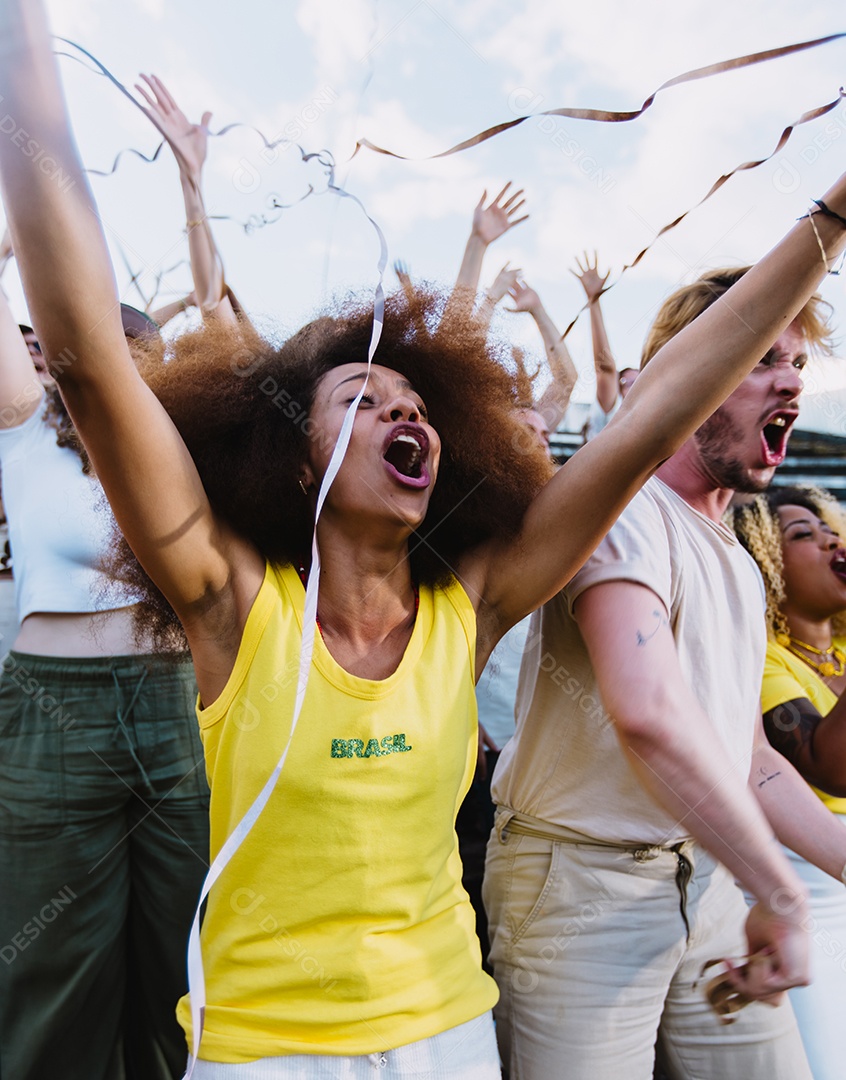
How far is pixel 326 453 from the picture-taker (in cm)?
172

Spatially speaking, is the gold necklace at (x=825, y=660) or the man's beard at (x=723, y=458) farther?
the gold necklace at (x=825, y=660)

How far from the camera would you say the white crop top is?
7.74ft

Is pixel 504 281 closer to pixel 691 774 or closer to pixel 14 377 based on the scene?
pixel 14 377

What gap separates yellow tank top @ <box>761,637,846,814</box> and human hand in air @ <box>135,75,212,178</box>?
2248 millimetres

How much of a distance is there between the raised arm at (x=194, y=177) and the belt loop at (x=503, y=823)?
55.8 inches

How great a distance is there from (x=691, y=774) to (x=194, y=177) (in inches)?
89.8

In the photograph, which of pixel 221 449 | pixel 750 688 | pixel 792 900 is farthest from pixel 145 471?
pixel 750 688

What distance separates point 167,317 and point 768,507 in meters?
2.12

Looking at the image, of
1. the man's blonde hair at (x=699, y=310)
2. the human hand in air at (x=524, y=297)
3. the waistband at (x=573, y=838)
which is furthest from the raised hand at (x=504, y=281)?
the waistband at (x=573, y=838)

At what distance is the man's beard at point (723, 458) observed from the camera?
2.07m

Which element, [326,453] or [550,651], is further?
[550,651]

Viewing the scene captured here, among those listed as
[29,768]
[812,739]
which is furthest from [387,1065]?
[812,739]

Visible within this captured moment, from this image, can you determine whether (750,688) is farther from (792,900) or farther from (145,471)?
(145,471)

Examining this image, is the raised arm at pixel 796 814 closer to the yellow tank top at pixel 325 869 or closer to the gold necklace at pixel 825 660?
the gold necklace at pixel 825 660
